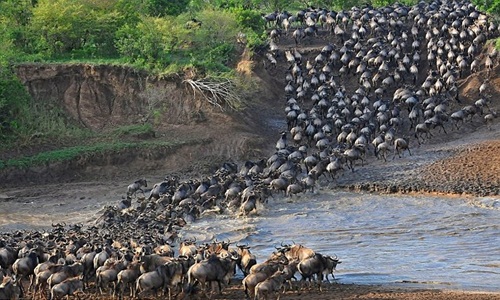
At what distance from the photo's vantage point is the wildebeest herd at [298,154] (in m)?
20.4

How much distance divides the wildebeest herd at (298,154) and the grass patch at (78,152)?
2.47m

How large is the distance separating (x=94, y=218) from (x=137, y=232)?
4.18 metres

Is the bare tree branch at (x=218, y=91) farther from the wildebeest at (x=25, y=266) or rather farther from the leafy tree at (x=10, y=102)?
the wildebeest at (x=25, y=266)

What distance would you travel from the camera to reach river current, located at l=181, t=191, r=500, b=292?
22.3 meters

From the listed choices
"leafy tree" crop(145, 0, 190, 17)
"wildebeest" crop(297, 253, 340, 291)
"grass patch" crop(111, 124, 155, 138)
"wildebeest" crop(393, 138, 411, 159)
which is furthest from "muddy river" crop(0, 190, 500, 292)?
"leafy tree" crop(145, 0, 190, 17)

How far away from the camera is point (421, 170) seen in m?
33.2

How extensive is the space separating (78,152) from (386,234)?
13.2 meters

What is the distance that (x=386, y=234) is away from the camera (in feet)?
88.0

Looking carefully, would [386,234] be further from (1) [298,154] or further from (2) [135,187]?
(2) [135,187]

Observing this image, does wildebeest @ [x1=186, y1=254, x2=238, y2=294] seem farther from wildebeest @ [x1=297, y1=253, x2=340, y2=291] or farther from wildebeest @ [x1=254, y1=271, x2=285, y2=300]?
wildebeest @ [x1=297, y1=253, x2=340, y2=291]

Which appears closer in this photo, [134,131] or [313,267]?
[313,267]

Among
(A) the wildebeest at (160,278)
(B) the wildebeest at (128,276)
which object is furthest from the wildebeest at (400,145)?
(B) the wildebeest at (128,276)

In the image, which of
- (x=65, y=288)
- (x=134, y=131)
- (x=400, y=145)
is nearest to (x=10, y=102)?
(x=134, y=131)

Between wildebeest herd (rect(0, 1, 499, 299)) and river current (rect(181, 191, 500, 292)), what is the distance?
2.69 ft
